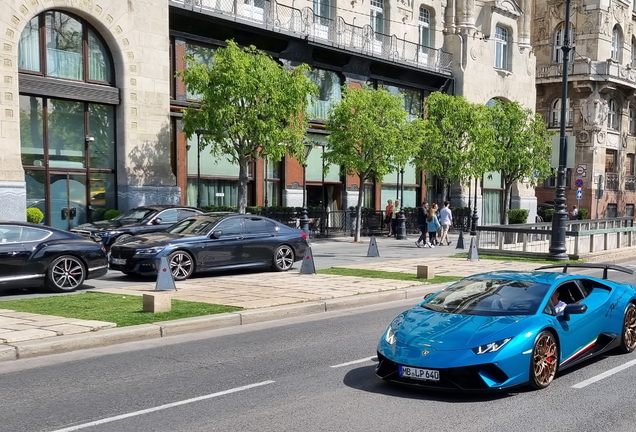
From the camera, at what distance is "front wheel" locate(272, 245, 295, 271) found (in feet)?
58.9

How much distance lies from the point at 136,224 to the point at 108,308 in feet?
27.3

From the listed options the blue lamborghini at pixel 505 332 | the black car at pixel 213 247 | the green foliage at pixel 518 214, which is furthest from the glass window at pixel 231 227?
the green foliage at pixel 518 214

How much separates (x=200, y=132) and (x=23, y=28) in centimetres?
694

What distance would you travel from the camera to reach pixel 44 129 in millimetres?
23484

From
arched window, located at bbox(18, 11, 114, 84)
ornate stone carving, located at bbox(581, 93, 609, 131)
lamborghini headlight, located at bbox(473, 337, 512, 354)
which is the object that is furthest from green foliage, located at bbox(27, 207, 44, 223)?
ornate stone carving, located at bbox(581, 93, 609, 131)

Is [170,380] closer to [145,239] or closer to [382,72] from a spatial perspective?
[145,239]

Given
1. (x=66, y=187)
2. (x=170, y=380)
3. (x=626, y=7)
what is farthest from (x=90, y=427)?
(x=626, y=7)

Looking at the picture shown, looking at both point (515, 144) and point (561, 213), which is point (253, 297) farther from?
point (515, 144)

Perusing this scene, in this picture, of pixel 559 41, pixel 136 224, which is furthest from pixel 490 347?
pixel 559 41

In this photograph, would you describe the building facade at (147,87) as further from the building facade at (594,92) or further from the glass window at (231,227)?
the building facade at (594,92)

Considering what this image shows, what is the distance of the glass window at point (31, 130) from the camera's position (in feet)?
75.3

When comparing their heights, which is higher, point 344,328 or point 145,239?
point 145,239

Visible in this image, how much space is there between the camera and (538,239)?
24.4 meters

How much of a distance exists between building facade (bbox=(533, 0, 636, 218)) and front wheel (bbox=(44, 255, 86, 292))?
142 feet
